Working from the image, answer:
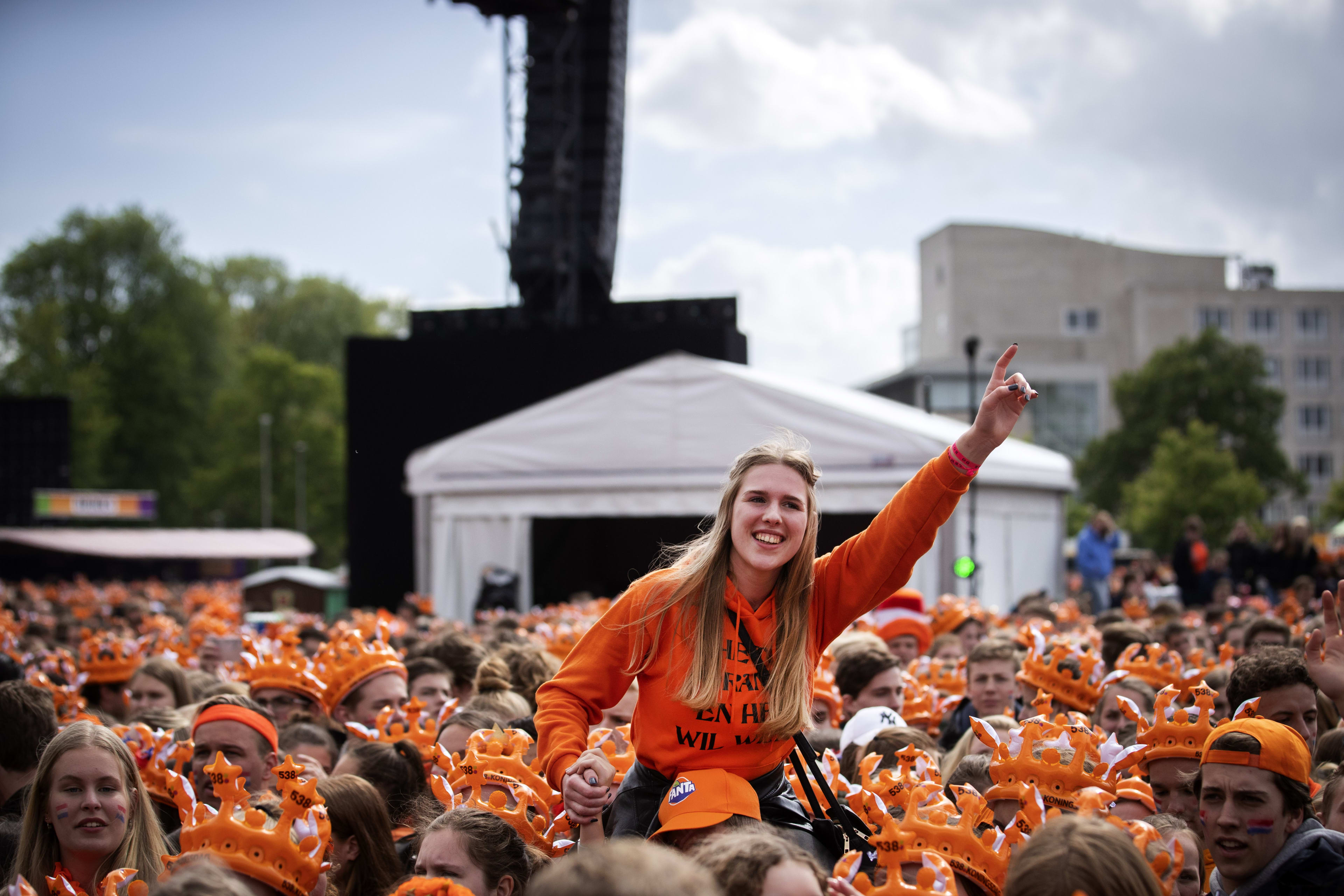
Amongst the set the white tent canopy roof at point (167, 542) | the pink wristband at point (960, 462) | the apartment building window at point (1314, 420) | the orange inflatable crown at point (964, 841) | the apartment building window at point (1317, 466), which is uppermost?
the apartment building window at point (1314, 420)

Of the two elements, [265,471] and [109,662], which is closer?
[109,662]

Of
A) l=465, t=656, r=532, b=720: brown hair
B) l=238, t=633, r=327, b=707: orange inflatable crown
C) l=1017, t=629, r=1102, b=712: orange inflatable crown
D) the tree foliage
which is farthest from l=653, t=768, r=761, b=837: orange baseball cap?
the tree foliage

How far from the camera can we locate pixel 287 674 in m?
5.91

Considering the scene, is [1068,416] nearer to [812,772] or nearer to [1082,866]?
[812,772]

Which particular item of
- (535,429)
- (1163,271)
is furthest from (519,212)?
(1163,271)

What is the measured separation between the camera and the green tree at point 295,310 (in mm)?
64938

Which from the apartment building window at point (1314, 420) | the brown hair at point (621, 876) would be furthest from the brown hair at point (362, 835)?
the apartment building window at point (1314, 420)

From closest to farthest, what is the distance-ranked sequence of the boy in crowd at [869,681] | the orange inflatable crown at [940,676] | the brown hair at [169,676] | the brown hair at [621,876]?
1. the brown hair at [621,876]
2. the boy in crowd at [869,681]
3. the brown hair at [169,676]
4. the orange inflatable crown at [940,676]

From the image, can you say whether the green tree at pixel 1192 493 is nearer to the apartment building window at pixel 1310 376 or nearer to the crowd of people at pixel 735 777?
the apartment building window at pixel 1310 376

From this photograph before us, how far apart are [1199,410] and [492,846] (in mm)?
57086

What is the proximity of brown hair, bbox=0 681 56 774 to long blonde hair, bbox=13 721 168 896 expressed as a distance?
81 centimetres

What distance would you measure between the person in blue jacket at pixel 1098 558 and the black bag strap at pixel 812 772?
12.8 m

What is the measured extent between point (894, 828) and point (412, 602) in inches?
472

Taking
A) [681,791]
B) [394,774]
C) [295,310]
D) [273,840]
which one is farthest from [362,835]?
[295,310]
